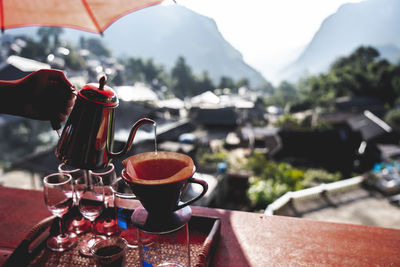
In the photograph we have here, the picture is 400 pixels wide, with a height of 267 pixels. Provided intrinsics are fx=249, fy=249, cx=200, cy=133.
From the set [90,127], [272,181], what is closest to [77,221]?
[90,127]

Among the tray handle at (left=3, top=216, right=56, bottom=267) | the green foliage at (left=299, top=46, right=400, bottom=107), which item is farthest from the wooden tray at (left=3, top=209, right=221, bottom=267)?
the green foliage at (left=299, top=46, right=400, bottom=107)

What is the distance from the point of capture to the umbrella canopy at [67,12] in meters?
1.52

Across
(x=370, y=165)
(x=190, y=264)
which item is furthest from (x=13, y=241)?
(x=370, y=165)

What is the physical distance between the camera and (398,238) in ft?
3.49

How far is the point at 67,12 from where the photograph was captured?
1.64m

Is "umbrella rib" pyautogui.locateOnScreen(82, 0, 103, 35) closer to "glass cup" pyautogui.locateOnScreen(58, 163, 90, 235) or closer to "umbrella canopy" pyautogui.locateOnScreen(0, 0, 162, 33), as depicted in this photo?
"umbrella canopy" pyautogui.locateOnScreen(0, 0, 162, 33)

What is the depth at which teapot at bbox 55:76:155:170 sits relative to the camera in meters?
0.90

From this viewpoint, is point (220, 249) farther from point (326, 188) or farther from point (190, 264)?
point (326, 188)

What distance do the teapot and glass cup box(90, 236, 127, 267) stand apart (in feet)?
0.94

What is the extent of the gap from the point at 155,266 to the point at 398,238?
1023 mm

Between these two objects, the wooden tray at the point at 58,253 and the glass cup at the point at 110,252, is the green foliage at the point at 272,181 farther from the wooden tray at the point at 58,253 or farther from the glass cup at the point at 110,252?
the glass cup at the point at 110,252

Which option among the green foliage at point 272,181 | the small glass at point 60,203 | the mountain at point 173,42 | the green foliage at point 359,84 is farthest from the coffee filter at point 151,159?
the mountain at point 173,42

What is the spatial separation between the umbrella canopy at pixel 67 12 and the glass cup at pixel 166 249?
126 cm

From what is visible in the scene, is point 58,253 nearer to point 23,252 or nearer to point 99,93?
point 23,252
